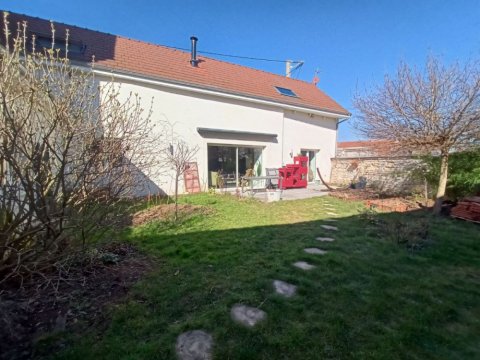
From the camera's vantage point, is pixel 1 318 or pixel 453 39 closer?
pixel 1 318

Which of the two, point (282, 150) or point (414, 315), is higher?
point (282, 150)

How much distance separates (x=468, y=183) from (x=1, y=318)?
1078cm

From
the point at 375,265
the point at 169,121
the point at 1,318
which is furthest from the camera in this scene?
the point at 169,121

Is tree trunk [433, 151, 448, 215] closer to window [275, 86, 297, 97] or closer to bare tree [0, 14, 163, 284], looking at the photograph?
bare tree [0, 14, 163, 284]

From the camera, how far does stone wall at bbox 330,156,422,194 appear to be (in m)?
11.2

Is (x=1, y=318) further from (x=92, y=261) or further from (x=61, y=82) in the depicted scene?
(x=61, y=82)

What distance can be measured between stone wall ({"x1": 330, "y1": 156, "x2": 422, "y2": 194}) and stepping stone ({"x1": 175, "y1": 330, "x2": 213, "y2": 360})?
1080 centimetres

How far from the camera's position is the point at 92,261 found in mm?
3514

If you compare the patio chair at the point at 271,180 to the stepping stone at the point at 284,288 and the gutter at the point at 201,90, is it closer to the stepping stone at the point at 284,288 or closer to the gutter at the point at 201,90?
the gutter at the point at 201,90

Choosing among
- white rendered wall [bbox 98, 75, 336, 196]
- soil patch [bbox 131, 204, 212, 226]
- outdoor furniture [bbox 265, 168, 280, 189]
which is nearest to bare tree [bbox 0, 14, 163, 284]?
soil patch [bbox 131, 204, 212, 226]

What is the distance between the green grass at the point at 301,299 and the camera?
226cm

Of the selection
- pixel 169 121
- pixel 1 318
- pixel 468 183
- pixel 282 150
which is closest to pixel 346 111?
pixel 282 150

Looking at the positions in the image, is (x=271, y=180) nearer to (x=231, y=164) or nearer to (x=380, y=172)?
(x=231, y=164)

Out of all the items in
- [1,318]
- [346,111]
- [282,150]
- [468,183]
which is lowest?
[1,318]
